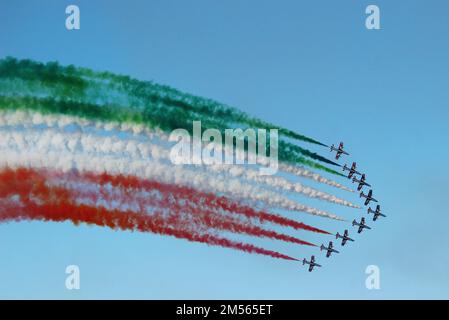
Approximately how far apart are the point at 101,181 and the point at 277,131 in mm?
12766

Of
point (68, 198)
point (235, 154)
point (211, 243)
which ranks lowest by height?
point (211, 243)

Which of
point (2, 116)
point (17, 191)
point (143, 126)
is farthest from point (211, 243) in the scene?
point (2, 116)

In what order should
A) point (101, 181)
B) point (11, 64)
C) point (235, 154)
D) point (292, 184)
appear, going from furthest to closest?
1. point (292, 184)
2. point (235, 154)
3. point (101, 181)
4. point (11, 64)

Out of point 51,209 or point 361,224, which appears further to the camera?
point 361,224

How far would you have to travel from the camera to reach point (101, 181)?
139 ft

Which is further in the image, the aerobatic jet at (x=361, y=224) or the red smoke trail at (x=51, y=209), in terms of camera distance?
the aerobatic jet at (x=361, y=224)

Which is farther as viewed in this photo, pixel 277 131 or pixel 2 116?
pixel 277 131

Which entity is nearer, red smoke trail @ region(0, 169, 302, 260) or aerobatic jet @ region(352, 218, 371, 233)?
red smoke trail @ region(0, 169, 302, 260)

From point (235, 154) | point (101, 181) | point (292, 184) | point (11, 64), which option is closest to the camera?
point (11, 64)
